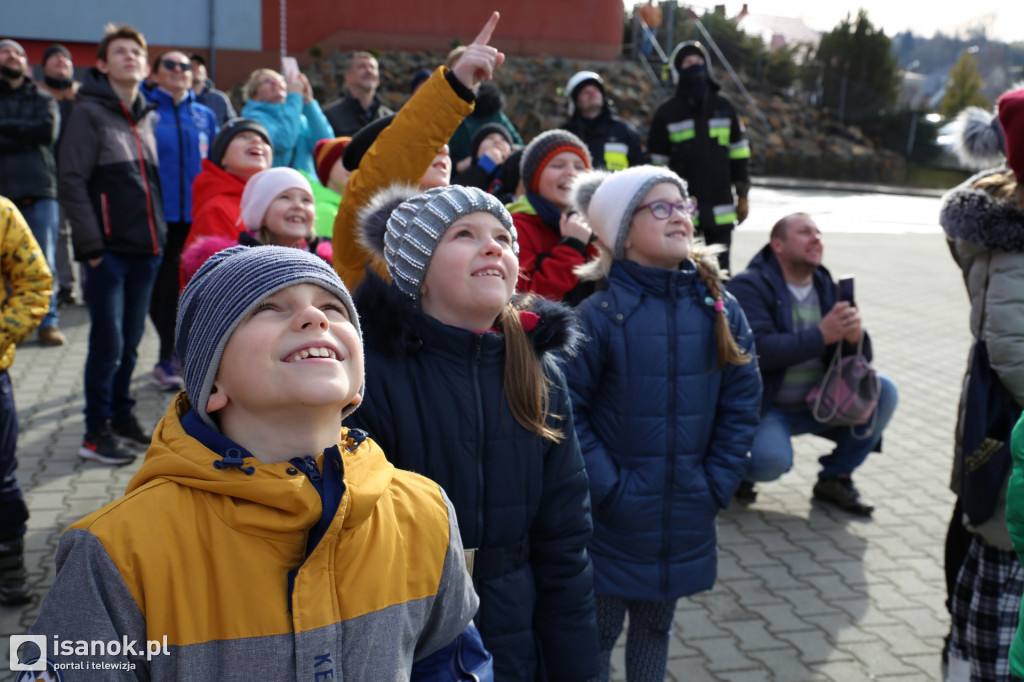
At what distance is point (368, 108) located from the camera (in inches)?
286

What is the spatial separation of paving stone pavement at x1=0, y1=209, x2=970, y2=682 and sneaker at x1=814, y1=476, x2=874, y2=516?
69 mm

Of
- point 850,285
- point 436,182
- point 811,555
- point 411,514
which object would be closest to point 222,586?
point 411,514

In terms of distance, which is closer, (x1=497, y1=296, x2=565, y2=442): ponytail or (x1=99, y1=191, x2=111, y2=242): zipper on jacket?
(x1=497, y1=296, x2=565, y2=442): ponytail

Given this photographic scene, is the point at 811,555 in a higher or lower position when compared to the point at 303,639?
lower

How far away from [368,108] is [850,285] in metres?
4.19

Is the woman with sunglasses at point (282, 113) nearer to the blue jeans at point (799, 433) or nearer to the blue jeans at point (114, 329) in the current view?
the blue jeans at point (114, 329)

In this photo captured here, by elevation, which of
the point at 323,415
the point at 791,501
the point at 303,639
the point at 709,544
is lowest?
the point at 791,501

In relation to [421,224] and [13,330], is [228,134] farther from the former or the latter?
[421,224]

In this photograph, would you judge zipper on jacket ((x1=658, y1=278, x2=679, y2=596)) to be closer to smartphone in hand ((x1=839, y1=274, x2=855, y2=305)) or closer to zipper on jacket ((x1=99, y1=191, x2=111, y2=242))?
smartphone in hand ((x1=839, y1=274, x2=855, y2=305))

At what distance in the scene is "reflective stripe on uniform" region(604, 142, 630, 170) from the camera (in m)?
6.52

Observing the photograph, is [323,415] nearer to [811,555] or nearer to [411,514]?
[411,514]

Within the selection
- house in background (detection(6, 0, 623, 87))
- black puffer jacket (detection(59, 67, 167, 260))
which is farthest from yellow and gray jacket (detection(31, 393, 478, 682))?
house in background (detection(6, 0, 623, 87))

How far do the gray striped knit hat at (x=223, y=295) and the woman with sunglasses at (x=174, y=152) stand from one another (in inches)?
176

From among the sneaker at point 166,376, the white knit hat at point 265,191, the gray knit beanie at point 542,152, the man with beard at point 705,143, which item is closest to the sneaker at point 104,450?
the sneaker at point 166,376
